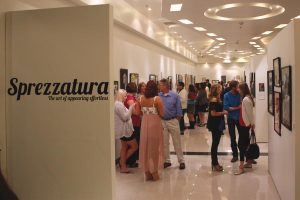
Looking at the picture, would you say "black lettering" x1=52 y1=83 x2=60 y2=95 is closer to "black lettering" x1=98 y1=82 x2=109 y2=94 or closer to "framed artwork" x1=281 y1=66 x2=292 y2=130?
"black lettering" x1=98 y1=82 x2=109 y2=94

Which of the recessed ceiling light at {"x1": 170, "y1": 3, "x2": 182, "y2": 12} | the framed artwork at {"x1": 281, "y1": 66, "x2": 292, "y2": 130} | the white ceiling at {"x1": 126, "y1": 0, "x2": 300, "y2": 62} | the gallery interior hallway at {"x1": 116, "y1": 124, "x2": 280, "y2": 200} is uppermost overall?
the white ceiling at {"x1": 126, "y1": 0, "x2": 300, "y2": 62}

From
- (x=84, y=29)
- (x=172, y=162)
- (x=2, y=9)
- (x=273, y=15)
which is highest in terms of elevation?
(x=273, y=15)

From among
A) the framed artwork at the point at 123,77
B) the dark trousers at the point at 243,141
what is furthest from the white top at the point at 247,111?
the framed artwork at the point at 123,77

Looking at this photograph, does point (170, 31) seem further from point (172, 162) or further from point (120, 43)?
point (172, 162)

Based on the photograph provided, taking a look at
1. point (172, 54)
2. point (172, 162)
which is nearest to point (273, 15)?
point (172, 162)

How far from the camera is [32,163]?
3.85 metres

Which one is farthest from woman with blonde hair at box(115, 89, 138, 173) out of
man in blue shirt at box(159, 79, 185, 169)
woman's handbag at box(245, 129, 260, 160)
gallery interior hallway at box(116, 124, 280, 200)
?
woman's handbag at box(245, 129, 260, 160)

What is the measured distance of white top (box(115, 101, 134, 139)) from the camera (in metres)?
6.27

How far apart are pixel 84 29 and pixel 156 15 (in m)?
7.51

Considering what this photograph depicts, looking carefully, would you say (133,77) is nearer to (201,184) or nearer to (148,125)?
(148,125)

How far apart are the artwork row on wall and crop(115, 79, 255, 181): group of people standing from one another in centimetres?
99

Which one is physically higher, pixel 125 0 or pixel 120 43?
pixel 125 0

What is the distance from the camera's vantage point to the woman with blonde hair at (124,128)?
6.28 m

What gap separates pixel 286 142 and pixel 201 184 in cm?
178
